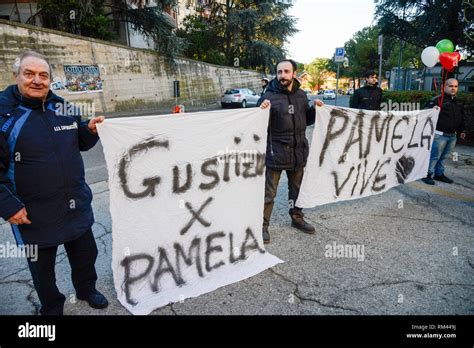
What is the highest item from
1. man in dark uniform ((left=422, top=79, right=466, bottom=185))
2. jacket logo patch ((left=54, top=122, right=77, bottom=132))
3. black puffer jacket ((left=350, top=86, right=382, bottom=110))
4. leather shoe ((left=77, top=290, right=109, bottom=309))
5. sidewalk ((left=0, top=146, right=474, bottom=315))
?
black puffer jacket ((left=350, top=86, right=382, bottom=110))

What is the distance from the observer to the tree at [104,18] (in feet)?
50.9

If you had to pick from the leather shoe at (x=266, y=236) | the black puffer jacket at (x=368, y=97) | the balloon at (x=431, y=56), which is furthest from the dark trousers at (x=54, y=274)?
the balloon at (x=431, y=56)

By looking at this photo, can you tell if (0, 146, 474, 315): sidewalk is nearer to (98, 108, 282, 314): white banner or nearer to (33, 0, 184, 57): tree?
(98, 108, 282, 314): white banner

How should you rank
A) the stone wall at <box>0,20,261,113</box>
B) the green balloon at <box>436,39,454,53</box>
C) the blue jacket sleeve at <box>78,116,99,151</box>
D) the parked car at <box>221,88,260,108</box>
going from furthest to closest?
the parked car at <box>221,88,260,108</box>
the stone wall at <box>0,20,261,113</box>
the green balloon at <box>436,39,454,53</box>
the blue jacket sleeve at <box>78,116,99,151</box>

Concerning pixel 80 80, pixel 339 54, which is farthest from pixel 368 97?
pixel 80 80

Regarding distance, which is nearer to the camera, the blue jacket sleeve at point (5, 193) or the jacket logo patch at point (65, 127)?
the blue jacket sleeve at point (5, 193)

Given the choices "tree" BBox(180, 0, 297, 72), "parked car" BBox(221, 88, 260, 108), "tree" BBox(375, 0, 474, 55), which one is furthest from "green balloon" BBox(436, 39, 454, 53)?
"tree" BBox(180, 0, 297, 72)

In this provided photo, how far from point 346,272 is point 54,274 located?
7.74 feet

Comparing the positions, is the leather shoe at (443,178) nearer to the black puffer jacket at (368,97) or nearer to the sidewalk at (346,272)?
the sidewalk at (346,272)

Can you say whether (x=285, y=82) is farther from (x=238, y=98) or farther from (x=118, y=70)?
(x=238, y=98)

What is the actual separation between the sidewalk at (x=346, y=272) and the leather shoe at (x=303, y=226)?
7 cm

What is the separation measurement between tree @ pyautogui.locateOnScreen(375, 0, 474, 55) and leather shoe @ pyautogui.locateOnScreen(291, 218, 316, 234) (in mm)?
14291

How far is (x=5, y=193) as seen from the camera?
196 cm

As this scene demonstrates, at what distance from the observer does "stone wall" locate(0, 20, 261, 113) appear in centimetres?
1297
